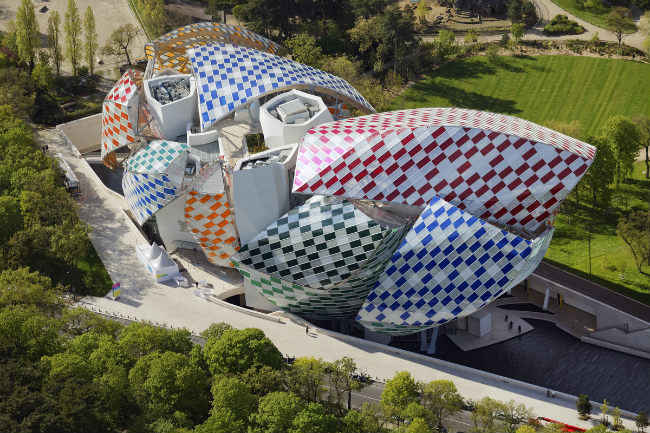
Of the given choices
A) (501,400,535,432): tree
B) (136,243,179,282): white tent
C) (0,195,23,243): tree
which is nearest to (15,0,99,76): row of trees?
(0,195,23,243): tree

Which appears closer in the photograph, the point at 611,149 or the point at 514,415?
the point at 514,415

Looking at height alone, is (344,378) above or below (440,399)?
below

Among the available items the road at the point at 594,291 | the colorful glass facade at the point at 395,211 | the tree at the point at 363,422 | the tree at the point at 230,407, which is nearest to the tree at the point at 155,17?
the colorful glass facade at the point at 395,211

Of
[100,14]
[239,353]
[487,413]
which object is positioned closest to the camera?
[487,413]

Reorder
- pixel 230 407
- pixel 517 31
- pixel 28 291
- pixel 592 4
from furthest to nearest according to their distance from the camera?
pixel 592 4
pixel 517 31
pixel 28 291
pixel 230 407

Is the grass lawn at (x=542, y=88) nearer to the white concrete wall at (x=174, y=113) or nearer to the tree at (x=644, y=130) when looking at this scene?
the tree at (x=644, y=130)

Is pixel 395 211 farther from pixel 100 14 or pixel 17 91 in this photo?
pixel 100 14

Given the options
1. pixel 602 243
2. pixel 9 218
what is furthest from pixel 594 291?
pixel 9 218

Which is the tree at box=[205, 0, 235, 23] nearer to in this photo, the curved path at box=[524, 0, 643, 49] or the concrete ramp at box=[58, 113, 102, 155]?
the concrete ramp at box=[58, 113, 102, 155]
